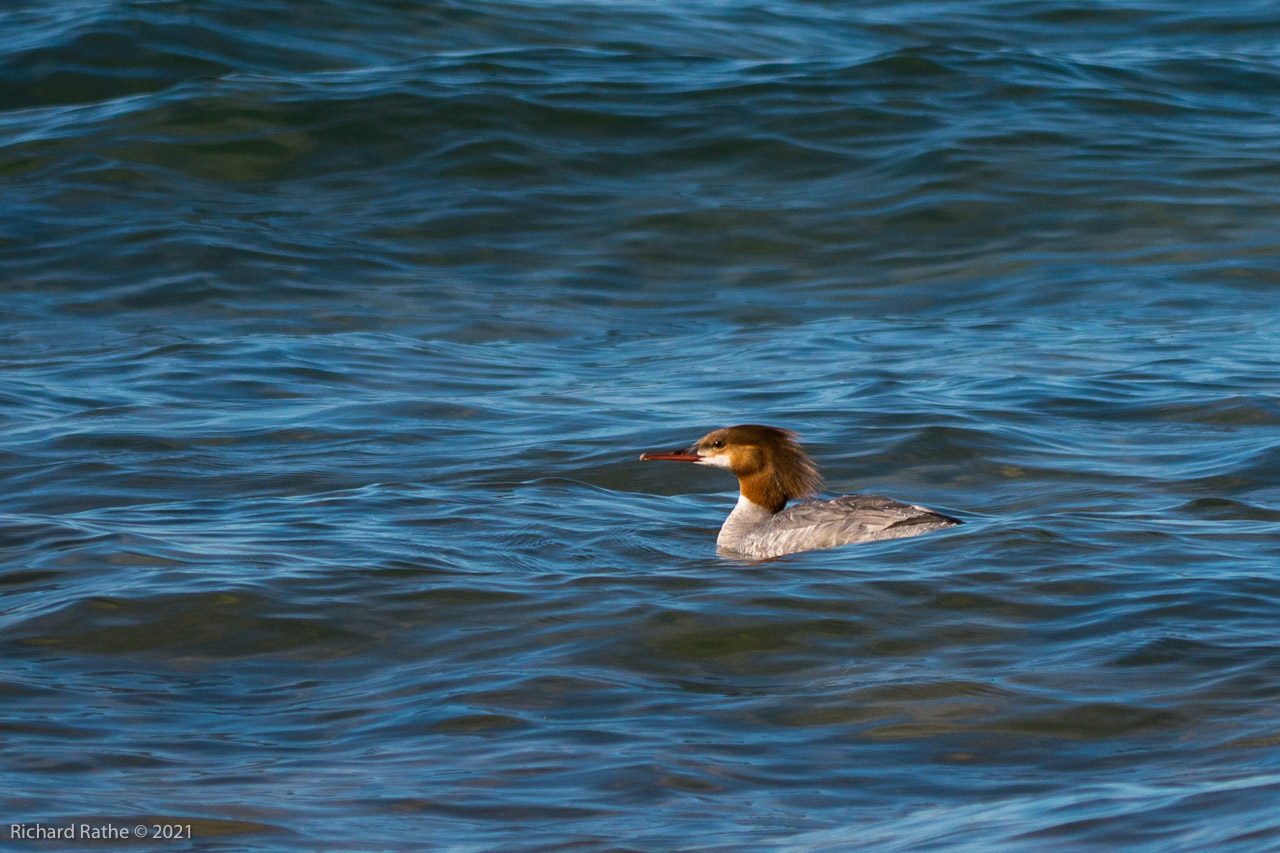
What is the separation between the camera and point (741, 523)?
762 cm

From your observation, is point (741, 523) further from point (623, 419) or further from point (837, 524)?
point (623, 419)

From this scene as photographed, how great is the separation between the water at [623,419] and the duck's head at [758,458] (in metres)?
0.46

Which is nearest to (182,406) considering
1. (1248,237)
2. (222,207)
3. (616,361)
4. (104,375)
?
(104,375)

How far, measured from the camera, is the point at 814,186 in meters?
13.9

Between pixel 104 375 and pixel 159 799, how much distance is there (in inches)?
235

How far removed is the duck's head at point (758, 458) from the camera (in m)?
7.79

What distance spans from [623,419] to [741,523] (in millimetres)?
1873

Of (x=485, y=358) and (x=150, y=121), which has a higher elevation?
(x=150, y=121)

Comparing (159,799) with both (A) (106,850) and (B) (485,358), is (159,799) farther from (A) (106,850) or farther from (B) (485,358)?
(B) (485,358)

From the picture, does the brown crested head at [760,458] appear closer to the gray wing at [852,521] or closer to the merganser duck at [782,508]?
the merganser duck at [782,508]

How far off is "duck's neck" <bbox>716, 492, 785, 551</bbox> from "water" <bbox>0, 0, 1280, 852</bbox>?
309mm

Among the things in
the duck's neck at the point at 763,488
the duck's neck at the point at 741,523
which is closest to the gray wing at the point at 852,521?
the duck's neck at the point at 741,523

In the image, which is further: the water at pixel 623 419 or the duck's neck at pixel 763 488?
the duck's neck at pixel 763 488

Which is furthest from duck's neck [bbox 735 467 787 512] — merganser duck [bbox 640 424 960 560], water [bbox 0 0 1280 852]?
water [bbox 0 0 1280 852]
